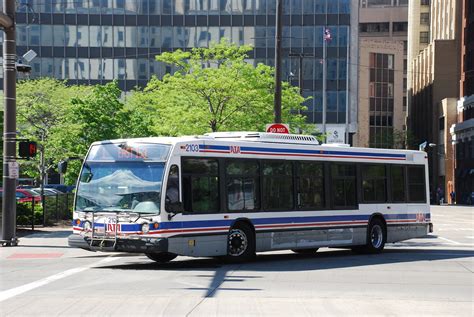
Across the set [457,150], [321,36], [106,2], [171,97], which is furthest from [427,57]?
[171,97]

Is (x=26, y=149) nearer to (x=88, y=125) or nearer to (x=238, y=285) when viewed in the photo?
(x=238, y=285)

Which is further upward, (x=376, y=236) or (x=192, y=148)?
(x=192, y=148)

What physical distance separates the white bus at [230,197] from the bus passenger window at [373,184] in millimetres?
30

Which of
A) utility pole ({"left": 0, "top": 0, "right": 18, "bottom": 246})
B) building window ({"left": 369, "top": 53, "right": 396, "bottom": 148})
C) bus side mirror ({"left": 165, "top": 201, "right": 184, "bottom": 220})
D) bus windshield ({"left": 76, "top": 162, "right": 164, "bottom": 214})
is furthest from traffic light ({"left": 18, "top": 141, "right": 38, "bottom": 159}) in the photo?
building window ({"left": 369, "top": 53, "right": 396, "bottom": 148})

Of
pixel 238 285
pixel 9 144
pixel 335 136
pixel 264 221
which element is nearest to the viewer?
pixel 238 285

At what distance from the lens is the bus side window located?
18438mm

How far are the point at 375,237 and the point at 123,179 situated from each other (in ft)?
26.7

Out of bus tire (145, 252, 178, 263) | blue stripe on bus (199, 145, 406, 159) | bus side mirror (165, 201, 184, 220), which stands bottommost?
bus tire (145, 252, 178, 263)

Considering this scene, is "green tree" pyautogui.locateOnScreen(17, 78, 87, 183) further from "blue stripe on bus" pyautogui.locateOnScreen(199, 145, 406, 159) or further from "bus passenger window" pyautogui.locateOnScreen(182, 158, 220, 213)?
"bus passenger window" pyautogui.locateOnScreen(182, 158, 220, 213)

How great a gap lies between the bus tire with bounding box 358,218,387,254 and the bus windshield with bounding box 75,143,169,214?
7.37 meters

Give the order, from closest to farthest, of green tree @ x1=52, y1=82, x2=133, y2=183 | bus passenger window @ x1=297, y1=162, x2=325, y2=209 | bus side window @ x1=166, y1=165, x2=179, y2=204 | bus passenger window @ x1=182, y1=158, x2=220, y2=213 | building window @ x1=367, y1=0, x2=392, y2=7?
bus side window @ x1=166, y1=165, x2=179, y2=204, bus passenger window @ x1=182, y1=158, x2=220, y2=213, bus passenger window @ x1=297, y1=162, x2=325, y2=209, green tree @ x1=52, y1=82, x2=133, y2=183, building window @ x1=367, y1=0, x2=392, y2=7

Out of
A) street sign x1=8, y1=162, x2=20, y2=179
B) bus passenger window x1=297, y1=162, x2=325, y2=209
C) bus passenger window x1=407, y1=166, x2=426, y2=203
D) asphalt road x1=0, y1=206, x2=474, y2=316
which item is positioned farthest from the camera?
bus passenger window x1=407, y1=166, x2=426, y2=203

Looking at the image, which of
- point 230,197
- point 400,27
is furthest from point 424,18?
point 230,197

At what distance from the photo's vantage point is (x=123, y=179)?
1880 centimetres
